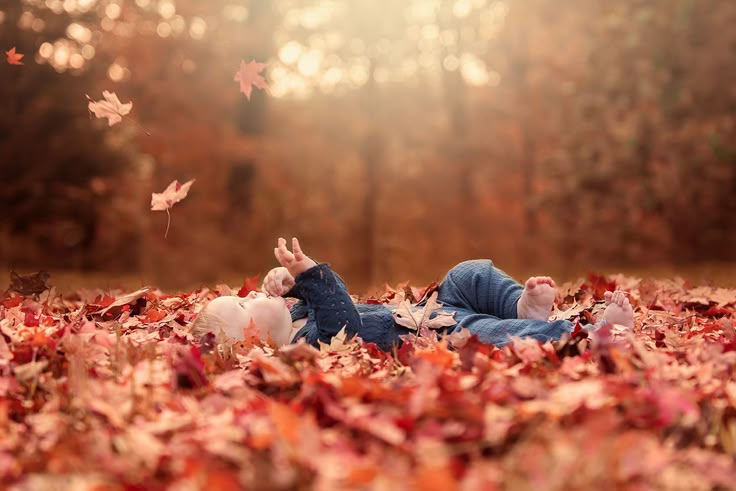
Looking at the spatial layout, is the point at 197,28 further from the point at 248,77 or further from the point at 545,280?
the point at 545,280

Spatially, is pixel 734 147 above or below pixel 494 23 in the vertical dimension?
below

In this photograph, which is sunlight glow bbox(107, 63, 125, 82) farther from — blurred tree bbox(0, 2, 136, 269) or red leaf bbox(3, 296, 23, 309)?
red leaf bbox(3, 296, 23, 309)

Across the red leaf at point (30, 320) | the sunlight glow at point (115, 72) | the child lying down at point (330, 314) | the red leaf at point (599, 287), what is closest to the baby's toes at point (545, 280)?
the child lying down at point (330, 314)

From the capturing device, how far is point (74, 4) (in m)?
12.4

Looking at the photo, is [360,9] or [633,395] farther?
[360,9]

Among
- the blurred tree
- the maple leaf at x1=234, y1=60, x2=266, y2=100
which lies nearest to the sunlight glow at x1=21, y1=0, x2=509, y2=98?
the blurred tree

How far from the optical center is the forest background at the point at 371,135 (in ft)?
40.5

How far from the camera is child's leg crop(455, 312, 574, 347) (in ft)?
9.77

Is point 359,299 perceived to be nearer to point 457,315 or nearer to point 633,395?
point 457,315

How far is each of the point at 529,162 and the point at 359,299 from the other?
14.7m

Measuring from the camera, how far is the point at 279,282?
3.17m

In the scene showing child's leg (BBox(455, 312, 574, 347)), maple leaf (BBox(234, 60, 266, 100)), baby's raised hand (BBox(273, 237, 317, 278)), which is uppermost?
maple leaf (BBox(234, 60, 266, 100))

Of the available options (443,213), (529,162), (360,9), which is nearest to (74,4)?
(360,9)

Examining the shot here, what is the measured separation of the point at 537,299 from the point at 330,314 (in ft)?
2.73
